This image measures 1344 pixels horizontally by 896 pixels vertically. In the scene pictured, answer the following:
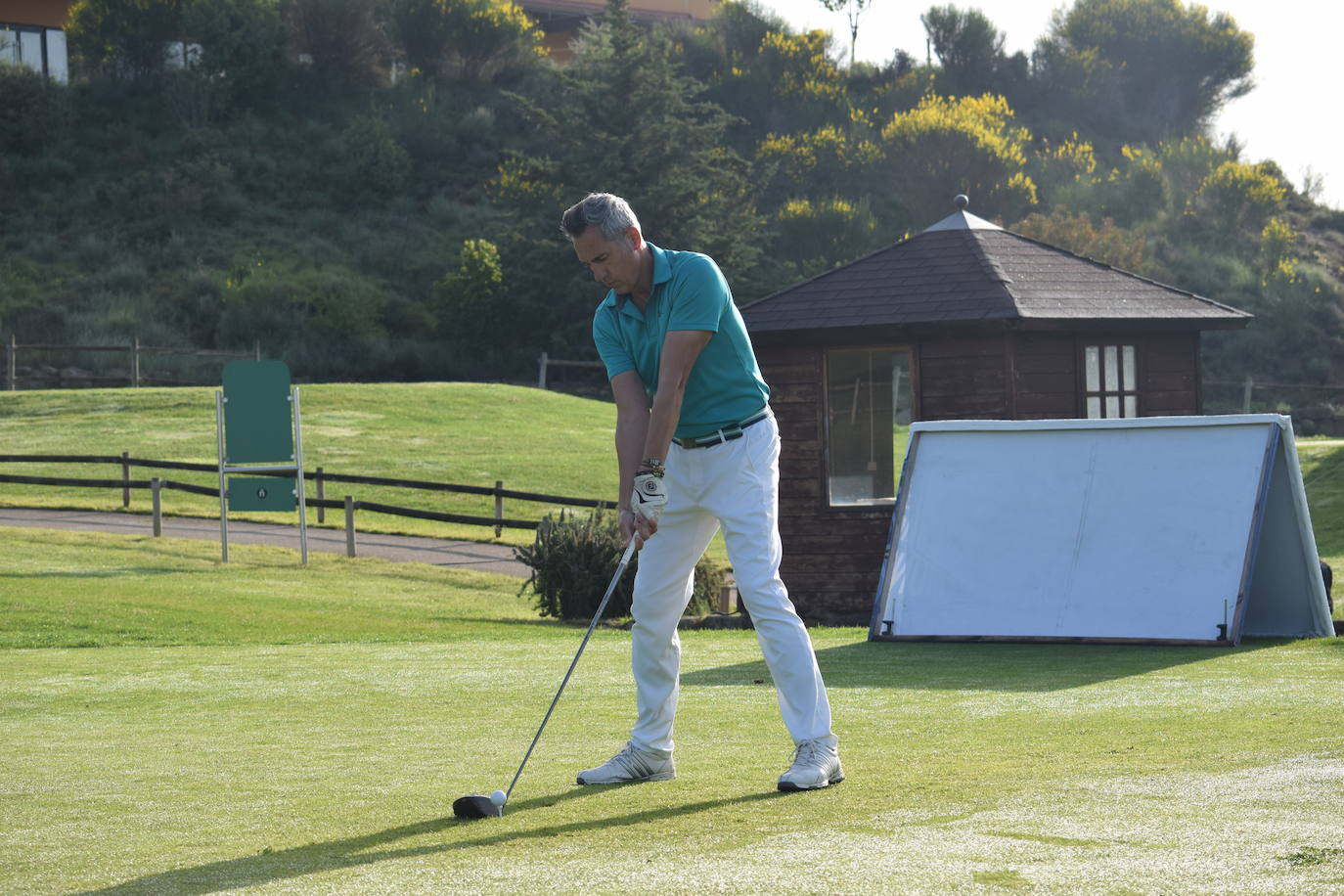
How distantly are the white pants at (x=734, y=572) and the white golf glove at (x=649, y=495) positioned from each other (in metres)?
0.18

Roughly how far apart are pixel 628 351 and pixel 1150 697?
322 cm

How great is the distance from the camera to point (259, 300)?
49.0m

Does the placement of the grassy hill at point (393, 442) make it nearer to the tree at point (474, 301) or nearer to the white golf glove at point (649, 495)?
the tree at point (474, 301)

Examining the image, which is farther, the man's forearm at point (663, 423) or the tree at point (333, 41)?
the tree at point (333, 41)

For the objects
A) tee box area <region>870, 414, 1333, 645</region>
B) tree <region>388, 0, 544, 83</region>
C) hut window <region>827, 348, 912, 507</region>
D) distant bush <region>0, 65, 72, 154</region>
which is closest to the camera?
tee box area <region>870, 414, 1333, 645</region>

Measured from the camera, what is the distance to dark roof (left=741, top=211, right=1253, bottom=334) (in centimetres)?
1625

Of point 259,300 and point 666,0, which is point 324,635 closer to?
point 259,300

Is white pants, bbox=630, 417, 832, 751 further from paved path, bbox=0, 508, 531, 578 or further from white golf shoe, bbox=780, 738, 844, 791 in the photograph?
paved path, bbox=0, 508, 531, 578

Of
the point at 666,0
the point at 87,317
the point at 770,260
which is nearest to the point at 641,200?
the point at 770,260

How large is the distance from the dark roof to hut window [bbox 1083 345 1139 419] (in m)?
0.43

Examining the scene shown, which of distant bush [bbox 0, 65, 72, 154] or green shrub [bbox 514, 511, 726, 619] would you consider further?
distant bush [bbox 0, 65, 72, 154]

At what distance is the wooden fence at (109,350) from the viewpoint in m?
42.5

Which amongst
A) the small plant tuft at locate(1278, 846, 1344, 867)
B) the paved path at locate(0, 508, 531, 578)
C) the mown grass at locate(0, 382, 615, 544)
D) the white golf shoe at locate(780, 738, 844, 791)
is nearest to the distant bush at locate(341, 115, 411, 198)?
the mown grass at locate(0, 382, 615, 544)

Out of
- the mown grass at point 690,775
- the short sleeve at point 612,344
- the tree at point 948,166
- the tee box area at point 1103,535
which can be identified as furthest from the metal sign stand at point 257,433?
the tree at point 948,166
